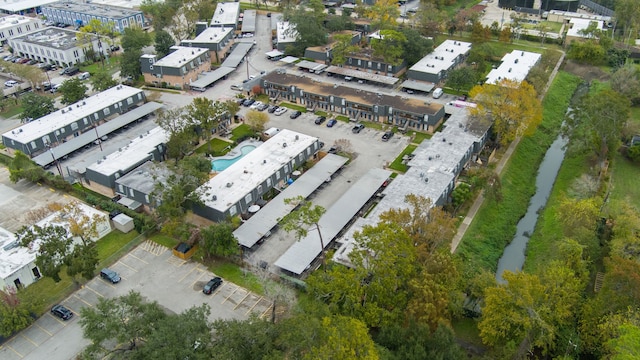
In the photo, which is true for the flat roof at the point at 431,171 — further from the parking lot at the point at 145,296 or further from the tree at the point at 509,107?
the parking lot at the point at 145,296

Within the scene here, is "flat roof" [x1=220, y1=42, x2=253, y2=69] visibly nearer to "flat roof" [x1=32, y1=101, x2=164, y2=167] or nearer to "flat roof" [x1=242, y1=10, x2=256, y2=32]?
"flat roof" [x1=242, y1=10, x2=256, y2=32]

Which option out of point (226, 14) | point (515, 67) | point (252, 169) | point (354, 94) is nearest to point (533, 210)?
point (354, 94)

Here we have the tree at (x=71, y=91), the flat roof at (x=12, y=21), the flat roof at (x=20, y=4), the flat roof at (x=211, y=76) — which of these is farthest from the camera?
the flat roof at (x=20, y=4)

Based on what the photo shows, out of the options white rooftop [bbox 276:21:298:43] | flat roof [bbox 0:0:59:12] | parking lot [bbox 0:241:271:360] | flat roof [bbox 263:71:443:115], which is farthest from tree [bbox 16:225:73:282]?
flat roof [bbox 0:0:59:12]

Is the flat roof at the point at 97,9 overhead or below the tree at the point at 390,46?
overhead

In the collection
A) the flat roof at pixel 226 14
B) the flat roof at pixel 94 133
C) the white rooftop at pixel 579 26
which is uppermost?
the flat roof at pixel 226 14

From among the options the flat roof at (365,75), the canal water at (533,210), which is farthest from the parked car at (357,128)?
the canal water at (533,210)
